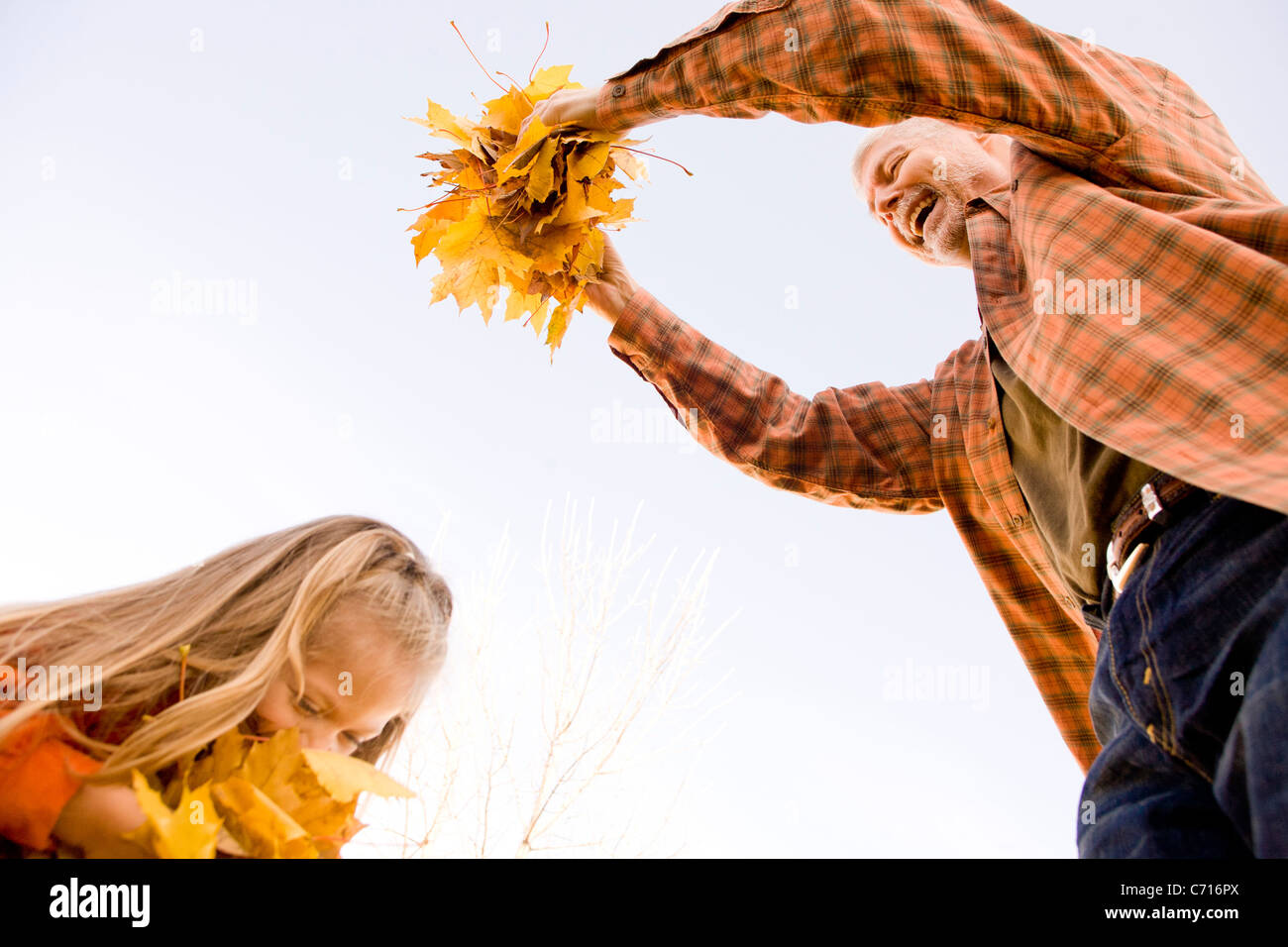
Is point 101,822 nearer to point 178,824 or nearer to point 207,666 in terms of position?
point 178,824

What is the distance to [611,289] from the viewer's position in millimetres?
1467

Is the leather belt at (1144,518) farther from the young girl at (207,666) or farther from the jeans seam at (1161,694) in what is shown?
the young girl at (207,666)

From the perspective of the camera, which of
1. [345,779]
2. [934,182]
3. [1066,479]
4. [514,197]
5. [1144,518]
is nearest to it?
[345,779]

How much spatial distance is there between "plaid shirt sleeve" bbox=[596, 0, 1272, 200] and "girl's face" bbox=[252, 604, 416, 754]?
775 millimetres

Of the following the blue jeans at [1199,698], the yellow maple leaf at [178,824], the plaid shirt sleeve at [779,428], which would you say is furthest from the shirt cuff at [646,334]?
the yellow maple leaf at [178,824]

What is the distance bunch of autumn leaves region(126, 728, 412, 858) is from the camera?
2.27ft

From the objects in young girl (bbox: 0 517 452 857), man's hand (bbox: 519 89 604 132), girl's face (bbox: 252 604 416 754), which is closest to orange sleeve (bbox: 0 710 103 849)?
young girl (bbox: 0 517 452 857)

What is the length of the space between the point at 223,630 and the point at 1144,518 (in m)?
1.02

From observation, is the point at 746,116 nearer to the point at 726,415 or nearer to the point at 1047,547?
the point at 726,415

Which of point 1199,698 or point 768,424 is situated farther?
point 768,424

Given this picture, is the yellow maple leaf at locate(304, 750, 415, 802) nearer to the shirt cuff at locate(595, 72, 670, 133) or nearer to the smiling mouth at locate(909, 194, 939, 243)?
the shirt cuff at locate(595, 72, 670, 133)

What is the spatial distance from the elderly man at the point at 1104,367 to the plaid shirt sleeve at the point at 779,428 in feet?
0.24

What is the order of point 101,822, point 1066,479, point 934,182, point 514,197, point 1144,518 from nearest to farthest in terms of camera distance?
point 101,822
point 1144,518
point 1066,479
point 514,197
point 934,182

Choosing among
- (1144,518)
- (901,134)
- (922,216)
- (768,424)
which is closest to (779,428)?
(768,424)
